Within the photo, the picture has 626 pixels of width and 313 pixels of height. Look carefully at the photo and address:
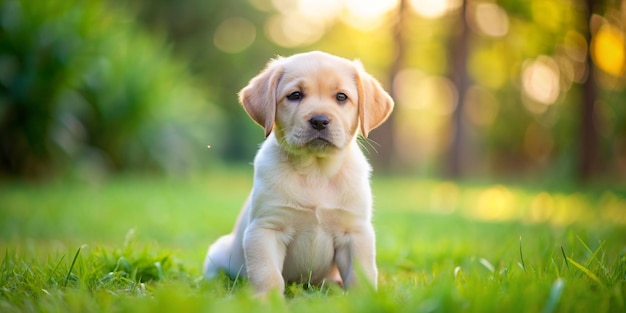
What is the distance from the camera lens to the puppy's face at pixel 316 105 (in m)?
3.04

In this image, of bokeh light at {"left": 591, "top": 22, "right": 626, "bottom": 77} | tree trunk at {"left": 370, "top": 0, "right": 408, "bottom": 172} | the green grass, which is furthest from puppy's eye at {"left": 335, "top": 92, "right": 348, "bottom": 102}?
tree trunk at {"left": 370, "top": 0, "right": 408, "bottom": 172}

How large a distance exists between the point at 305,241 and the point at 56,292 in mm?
1165

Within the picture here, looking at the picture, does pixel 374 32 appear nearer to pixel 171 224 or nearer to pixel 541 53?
pixel 541 53

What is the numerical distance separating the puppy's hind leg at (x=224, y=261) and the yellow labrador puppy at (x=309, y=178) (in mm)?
11

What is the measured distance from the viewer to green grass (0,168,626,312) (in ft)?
7.43

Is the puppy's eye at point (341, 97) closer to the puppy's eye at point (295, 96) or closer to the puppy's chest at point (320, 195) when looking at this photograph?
the puppy's eye at point (295, 96)

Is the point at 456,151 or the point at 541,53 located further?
the point at 541,53

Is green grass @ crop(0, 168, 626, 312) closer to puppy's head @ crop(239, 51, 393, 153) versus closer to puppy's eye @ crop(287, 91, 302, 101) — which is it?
puppy's head @ crop(239, 51, 393, 153)

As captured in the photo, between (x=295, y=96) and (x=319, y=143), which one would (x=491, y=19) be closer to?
(x=295, y=96)

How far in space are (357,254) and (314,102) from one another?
0.81 metres

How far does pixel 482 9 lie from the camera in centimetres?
1834

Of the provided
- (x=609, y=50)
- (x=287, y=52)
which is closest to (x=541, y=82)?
(x=609, y=50)

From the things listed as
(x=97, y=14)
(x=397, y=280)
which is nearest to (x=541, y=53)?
(x=97, y=14)

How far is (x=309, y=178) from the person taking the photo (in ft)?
10.3
